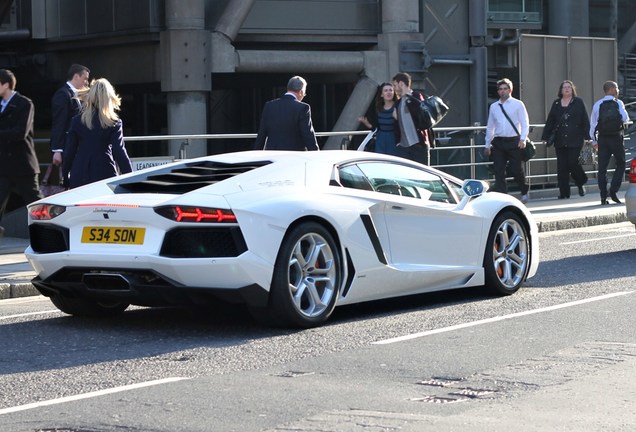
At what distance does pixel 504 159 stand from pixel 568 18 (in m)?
19.6

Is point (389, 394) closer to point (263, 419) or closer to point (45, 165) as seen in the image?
point (263, 419)

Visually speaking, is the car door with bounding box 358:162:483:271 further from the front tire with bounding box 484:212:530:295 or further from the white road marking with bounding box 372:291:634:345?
the white road marking with bounding box 372:291:634:345

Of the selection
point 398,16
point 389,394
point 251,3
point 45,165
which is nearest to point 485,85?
point 398,16

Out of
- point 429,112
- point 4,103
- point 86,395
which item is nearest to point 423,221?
point 86,395

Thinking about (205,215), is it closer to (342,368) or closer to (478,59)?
(342,368)

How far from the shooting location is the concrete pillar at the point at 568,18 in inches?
1575

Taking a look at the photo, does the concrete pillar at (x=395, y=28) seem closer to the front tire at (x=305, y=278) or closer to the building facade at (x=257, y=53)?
the building facade at (x=257, y=53)

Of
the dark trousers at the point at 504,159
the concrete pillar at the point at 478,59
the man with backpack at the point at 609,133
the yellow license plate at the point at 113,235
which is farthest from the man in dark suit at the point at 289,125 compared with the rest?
the concrete pillar at the point at 478,59

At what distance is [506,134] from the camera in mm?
21047

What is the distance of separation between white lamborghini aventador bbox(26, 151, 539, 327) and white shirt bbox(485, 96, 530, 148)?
32.9 feet

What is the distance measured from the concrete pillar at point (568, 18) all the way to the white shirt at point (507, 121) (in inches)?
770

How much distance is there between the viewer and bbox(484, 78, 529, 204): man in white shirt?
822 inches

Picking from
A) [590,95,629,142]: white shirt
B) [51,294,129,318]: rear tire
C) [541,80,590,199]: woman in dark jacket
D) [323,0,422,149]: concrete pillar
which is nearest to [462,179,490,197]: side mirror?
[51,294,129,318]: rear tire

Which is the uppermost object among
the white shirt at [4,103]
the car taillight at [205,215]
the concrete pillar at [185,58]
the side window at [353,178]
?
the concrete pillar at [185,58]
